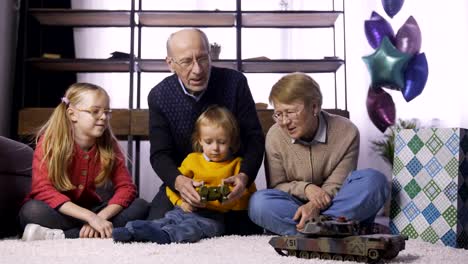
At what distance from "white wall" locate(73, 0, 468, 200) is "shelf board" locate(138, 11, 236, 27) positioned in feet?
→ 0.27

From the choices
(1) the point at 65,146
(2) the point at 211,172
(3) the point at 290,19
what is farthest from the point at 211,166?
(3) the point at 290,19

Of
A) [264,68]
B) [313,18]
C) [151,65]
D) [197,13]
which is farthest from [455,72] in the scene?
[151,65]

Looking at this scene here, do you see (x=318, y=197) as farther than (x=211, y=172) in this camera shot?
No

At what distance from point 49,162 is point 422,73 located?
2.45 m

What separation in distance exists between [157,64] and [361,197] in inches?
85.4

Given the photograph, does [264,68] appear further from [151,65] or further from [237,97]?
[237,97]

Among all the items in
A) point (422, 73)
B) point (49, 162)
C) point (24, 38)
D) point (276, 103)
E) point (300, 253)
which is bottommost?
point (300, 253)

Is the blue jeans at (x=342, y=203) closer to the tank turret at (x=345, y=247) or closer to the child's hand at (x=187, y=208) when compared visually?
the child's hand at (x=187, y=208)

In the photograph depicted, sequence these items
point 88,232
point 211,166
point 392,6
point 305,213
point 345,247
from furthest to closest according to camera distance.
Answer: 1. point 392,6
2. point 211,166
3. point 88,232
4. point 305,213
5. point 345,247

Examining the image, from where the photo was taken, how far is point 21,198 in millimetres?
1813

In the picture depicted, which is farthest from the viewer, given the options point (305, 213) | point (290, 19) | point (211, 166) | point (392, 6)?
point (290, 19)

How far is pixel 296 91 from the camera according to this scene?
1643 mm

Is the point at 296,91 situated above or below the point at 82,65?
below

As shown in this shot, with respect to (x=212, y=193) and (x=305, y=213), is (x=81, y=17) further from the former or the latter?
(x=305, y=213)
